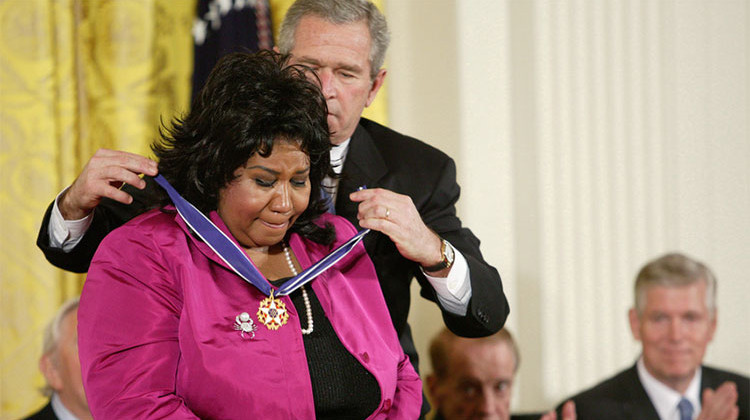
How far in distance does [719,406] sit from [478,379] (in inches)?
39.2

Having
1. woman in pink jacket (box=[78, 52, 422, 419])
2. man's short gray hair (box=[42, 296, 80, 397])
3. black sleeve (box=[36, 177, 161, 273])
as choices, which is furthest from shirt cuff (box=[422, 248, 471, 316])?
man's short gray hair (box=[42, 296, 80, 397])

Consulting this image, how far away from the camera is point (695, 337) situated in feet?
12.1

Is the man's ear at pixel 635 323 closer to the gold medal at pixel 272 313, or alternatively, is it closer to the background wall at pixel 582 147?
the background wall at pixel 582 147

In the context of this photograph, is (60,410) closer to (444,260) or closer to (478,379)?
(478,379)

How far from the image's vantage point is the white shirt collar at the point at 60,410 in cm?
Result: 307

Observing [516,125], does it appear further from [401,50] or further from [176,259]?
[176,259]

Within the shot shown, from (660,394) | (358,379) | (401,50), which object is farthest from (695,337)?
(358,379)

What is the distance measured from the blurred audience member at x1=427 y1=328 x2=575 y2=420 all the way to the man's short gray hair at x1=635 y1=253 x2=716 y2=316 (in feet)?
2.02

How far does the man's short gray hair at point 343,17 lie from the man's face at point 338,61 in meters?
0.01

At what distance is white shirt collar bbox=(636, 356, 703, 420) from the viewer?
3.62m

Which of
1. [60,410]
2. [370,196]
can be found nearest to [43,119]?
[60,410]

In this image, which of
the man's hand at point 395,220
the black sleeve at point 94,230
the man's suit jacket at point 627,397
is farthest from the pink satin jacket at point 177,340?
the man's suit jacket at point 627,397

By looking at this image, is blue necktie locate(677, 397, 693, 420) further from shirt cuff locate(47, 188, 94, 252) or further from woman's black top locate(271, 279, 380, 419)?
shirt cuff locate(47, 188, 94, 252)

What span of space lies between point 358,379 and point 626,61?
9.86 ft
